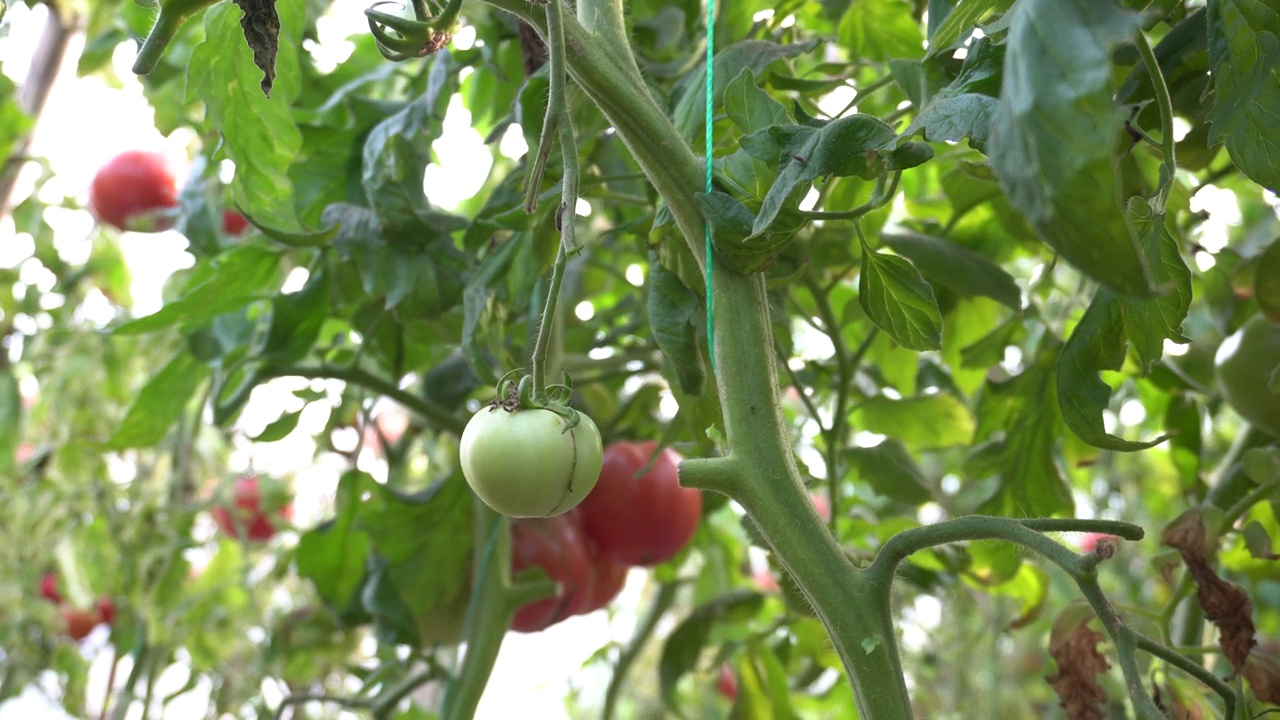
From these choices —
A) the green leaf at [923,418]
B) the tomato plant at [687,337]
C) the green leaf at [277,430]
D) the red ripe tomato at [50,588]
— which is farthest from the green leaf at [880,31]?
the red ripe tomato at [50,588]

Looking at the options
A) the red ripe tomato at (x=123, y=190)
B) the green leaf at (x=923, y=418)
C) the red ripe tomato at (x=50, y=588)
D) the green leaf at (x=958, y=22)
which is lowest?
the green leaf at (x=923, y=418)

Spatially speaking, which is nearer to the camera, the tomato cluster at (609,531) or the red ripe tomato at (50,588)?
the tomato cluster at (609,531)

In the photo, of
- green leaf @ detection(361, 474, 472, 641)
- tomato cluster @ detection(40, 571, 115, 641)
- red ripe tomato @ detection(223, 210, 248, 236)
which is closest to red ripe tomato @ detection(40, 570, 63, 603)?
tomato cluster @ detection(40, 571, 115, 641)

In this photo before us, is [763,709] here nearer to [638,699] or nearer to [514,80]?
[514,80]

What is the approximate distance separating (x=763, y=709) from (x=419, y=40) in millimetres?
713

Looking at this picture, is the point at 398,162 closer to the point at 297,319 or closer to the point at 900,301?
the point at 297,319

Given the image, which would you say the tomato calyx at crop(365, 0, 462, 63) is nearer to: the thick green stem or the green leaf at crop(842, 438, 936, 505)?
the thick green stem

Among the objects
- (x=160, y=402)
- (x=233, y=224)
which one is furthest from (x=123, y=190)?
(x=160, y=402)

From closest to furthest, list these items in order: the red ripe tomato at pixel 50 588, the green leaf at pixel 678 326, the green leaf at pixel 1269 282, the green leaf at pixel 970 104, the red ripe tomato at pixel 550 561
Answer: the green leaf at pixel 970 104, the green leaf at pixel 678 326, the green leaf at pixel 1269 282, the red ripe tomato at pixel 550 561, the red ripe tomato at pixel 50 588

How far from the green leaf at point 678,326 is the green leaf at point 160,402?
1.61 feet

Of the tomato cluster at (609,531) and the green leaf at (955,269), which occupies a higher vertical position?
the green leaf at (955,269)

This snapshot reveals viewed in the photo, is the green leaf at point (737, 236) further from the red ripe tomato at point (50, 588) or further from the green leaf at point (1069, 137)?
the red ripe tomato at point (50, 588)

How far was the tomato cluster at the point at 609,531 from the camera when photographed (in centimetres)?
89

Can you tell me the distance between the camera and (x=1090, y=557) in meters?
0.35
